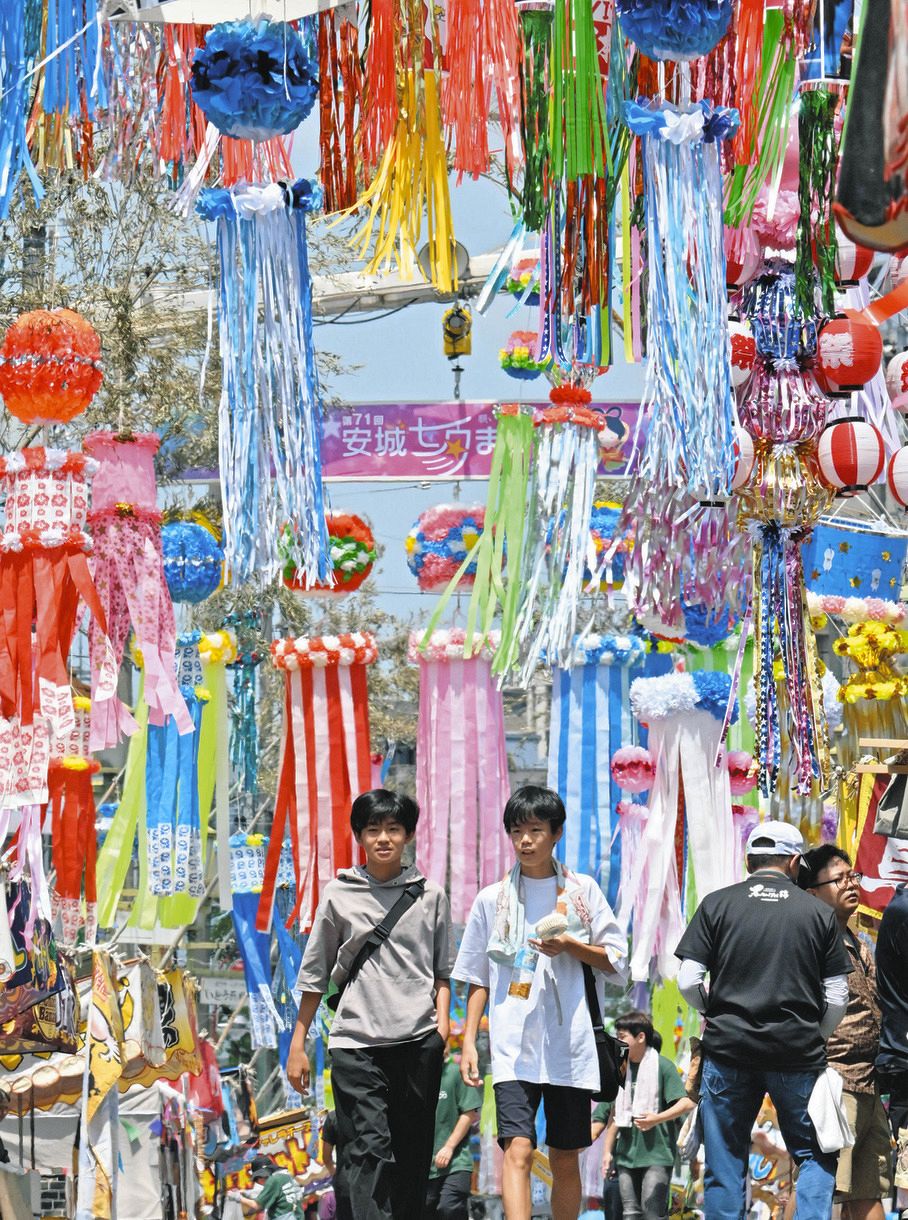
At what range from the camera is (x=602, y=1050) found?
4.99 m

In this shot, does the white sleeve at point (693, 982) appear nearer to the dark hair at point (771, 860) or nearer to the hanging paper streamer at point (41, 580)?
the dark hair at point (771, 860)

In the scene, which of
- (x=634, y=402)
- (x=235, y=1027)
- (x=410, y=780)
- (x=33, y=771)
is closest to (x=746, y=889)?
(x=33, y=771)

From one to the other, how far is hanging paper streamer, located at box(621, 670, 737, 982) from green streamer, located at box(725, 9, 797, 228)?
8.74ft

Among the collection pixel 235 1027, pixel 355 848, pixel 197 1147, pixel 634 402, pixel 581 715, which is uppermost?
pixel 634 402

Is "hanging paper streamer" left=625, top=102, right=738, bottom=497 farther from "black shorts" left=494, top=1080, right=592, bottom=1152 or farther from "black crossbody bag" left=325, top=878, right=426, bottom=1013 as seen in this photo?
"black shorts" left=494, top=1080, right=592, bottom=1152

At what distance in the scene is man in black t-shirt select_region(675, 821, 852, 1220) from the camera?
185 inches

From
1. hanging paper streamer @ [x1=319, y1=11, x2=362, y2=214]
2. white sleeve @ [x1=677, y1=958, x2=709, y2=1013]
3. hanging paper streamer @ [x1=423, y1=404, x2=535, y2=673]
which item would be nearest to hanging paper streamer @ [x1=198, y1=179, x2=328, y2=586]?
hanging paper streamer @ [x1=319, y1=11, x2=362, y2=214]

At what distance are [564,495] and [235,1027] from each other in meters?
13.2

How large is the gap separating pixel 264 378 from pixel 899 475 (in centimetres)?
242

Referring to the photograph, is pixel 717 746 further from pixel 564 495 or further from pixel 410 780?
pixel 410 780

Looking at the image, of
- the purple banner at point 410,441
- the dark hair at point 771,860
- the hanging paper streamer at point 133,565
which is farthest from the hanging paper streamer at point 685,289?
the purple banner at point 410,441

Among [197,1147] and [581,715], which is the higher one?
[581,715]

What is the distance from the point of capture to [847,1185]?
17.7 ft

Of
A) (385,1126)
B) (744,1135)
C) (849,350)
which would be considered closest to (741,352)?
(849,350)
